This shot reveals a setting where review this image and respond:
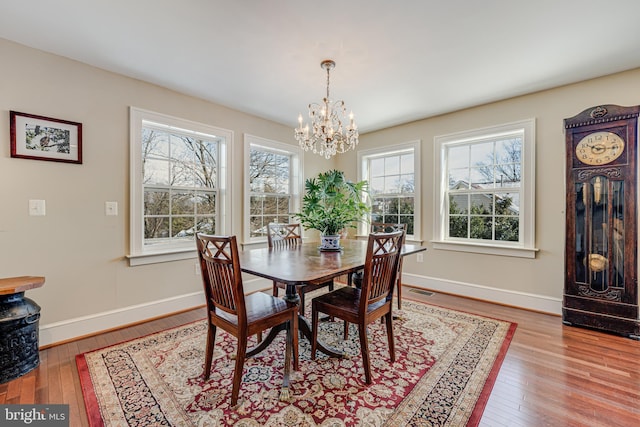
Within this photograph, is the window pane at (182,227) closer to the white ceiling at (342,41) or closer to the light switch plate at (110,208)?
the light switch plate at (110,208)

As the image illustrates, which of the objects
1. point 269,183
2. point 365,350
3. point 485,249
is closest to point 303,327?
point 365,350

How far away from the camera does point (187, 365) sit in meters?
2.03

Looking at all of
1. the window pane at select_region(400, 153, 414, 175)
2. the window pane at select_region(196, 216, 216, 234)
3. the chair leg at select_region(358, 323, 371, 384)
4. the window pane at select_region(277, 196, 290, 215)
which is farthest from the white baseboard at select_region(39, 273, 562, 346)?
the chair leg at select_region(358, 323, 371, 384)

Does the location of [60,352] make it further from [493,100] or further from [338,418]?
[493,100]

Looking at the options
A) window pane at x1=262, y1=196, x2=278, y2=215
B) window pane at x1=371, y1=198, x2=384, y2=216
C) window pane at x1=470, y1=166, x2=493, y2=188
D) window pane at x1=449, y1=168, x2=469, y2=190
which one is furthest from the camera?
window pane at x1=371, y1=198, x2=384, y2=216

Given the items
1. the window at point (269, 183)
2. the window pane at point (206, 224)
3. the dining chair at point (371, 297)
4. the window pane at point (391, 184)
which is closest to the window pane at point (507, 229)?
the window pane at point (391, 184)

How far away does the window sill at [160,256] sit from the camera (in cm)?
278

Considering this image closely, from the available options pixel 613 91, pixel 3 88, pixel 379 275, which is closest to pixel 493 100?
pixel 613 91

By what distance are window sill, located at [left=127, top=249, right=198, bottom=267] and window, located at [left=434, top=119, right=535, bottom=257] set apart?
326 centimetres

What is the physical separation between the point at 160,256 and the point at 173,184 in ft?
2.73

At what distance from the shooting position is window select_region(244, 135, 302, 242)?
12.7 ft

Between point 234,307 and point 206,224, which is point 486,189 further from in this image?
point 206,224

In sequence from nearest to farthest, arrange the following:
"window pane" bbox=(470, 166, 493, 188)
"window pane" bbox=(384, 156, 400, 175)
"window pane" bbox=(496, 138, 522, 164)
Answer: "window pane" bbox=(496, 138, 522, 164)
"window pane" bbox=(470, 166, 493, 188)
"window pane" bbox=(384, 156, 400, 175)

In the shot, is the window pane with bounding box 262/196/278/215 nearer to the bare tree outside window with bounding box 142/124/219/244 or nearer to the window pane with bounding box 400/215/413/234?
the bare tree outside window with bounding box 142/124/219/244
